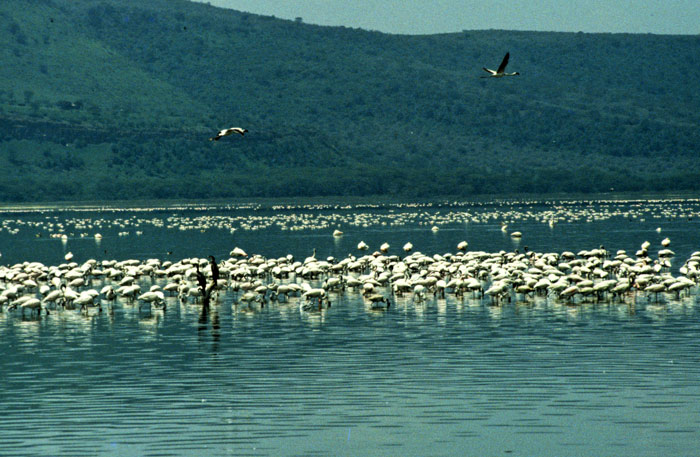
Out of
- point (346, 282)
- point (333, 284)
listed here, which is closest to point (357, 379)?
point (333, 284)

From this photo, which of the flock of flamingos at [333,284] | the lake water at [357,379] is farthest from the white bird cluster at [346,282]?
the lake water at [357,379]

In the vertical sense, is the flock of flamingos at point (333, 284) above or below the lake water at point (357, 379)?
above

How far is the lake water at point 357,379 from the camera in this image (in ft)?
65.0

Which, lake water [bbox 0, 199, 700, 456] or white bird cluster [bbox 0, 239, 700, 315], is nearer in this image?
lake water [bbox 0, 199, 700, 456]

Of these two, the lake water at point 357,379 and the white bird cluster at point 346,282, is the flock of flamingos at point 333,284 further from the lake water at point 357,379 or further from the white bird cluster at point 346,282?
the lake water at point 357,379

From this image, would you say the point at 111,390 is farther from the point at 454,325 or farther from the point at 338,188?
the point at 338,188

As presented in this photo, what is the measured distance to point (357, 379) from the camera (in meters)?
25.0

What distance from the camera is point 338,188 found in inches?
7032

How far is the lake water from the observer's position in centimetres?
1980

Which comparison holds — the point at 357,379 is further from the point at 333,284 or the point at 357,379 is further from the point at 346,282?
the point at 346,282

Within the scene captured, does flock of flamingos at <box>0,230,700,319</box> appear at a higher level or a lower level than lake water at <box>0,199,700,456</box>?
higher

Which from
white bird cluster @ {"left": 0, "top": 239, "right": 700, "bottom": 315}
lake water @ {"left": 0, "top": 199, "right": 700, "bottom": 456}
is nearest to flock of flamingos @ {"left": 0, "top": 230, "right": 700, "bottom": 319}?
white bird cluster @ {"left": 0, "top": 239, "right": 700, "bottom": 315}

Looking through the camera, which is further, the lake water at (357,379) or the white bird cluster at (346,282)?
the white bird cluster at (346,282)

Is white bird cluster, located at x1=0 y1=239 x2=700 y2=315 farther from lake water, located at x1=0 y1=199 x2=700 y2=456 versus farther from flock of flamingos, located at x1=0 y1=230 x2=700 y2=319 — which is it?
lake water, located at x1=0 y1=199 x2=700 y2=456
